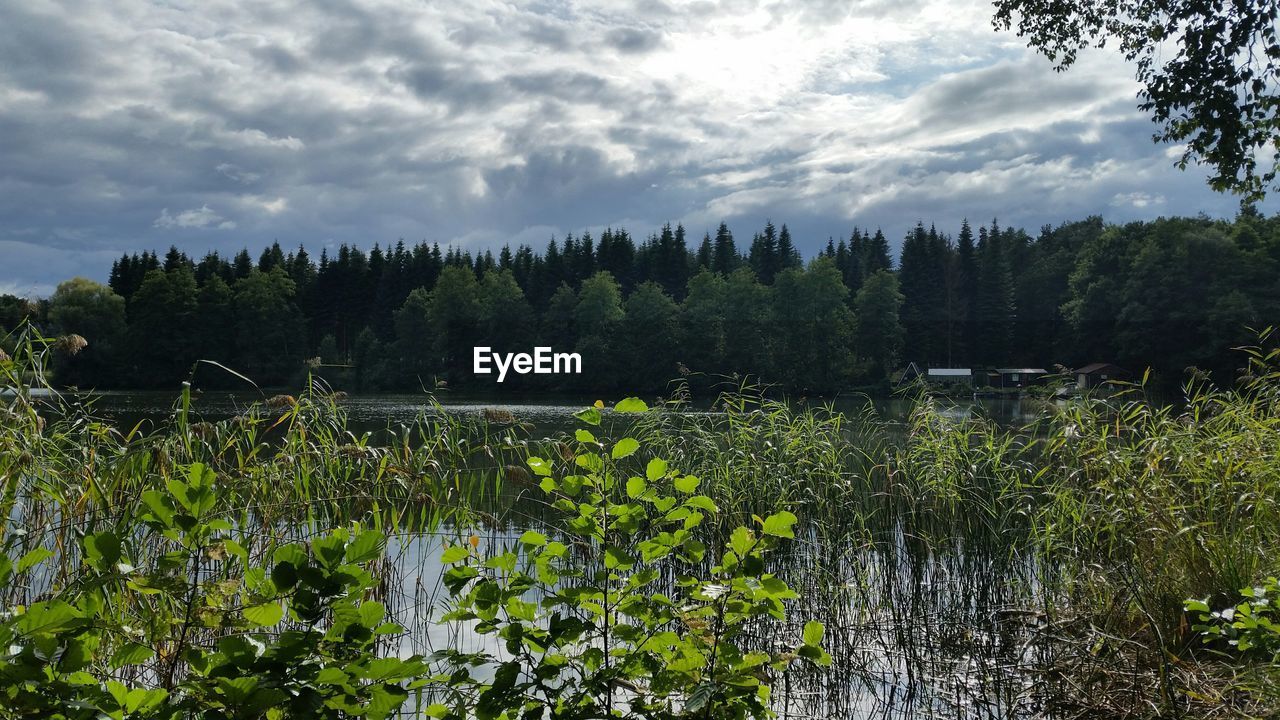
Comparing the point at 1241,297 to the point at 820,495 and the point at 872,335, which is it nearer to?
the point at 872,335

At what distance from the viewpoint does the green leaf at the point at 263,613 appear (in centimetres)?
165

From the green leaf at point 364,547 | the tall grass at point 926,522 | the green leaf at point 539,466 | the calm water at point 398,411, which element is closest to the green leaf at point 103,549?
the green leaf at point 364,547

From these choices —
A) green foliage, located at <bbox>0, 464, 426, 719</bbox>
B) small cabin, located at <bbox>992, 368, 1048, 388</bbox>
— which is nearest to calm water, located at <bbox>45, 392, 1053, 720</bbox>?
green foliage, located at <bbox>0, 464, 426, 719</bbox>

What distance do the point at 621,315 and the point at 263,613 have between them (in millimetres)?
65708

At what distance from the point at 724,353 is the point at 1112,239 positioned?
2746 cm

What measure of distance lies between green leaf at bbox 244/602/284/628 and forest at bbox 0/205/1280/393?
5488cm

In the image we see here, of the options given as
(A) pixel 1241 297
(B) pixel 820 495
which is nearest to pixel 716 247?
(A) pixel 1241 297

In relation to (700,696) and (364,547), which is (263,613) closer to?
(364,547)

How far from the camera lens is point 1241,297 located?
45.3m

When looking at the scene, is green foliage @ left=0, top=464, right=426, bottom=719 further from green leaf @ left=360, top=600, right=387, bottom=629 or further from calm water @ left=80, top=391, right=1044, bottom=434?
calm water @ left=80, top=391, right=1044, bottom=434

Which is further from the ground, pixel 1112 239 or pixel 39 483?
pixel 1112 239

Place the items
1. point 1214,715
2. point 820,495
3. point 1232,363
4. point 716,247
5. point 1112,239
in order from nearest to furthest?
point 1214,715
point 820,495
point 1232,363
point 1112,239
point 716,247

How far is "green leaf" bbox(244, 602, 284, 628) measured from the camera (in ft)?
5.43

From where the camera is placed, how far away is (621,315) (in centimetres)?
6725
